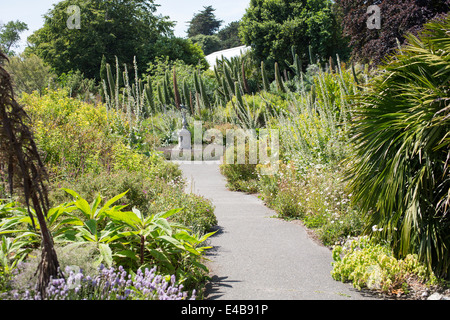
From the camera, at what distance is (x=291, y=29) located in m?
28.3

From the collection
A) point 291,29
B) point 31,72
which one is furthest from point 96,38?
point 291,29

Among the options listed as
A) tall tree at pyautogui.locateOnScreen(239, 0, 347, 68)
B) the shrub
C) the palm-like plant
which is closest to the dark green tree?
tall tree at pyautogui.locateOnScreen(239, 0, 347, 68)

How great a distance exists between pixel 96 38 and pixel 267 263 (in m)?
Answer: 29.8

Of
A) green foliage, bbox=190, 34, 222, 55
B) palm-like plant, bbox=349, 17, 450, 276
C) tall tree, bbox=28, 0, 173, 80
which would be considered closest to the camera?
palm-like plant, bbox=349, 17, 450, 276

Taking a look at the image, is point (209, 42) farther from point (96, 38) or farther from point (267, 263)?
point (267, 263)

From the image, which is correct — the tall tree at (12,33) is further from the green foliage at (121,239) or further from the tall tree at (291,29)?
the green foliage at (121,239)

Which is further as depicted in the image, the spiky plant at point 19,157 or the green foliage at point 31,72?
the green foliage at point 31,72

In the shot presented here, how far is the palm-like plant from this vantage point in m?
3.42

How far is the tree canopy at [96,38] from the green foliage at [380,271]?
96.9 ft

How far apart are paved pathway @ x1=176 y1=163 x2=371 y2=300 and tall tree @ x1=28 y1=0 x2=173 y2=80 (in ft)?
90.4

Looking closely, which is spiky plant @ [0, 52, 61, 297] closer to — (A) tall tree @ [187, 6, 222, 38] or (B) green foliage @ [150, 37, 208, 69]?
(B) green foliage @ [150, 37, 208, 69]

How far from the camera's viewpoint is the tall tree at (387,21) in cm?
1262

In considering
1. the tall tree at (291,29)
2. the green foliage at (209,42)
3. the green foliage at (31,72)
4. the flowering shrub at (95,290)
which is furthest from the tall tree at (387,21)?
the green foliage at (209,42)

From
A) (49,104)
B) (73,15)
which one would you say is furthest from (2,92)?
(73,15)
